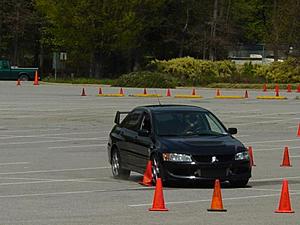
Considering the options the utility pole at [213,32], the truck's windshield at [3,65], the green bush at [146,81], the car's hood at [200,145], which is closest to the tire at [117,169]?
the car's hood at [200,145]

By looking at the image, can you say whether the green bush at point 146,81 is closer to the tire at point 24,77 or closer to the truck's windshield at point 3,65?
the tire at point 24,77

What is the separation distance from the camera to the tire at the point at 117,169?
18.1 m

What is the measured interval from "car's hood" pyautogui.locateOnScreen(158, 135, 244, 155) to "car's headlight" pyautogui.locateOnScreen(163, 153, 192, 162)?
2.9 inches

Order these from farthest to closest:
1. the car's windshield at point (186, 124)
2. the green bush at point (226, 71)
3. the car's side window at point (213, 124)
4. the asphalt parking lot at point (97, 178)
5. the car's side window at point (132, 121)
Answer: the green bush at point (226, 71) → the car's side window at point (132, 121) → the car's side window at point (213, 124) → the car's windshield at point (186, 124) → the asphalt parking lot at point (97, 178)

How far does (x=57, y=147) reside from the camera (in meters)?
25.1

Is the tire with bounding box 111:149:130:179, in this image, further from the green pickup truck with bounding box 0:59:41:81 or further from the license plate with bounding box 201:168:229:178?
the green pickup truck with bounding box 0:59:41:81

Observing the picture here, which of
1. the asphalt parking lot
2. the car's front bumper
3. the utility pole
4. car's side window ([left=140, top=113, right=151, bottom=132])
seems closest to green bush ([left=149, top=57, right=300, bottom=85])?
the utility pole

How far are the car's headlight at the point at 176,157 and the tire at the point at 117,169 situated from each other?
2.22 m

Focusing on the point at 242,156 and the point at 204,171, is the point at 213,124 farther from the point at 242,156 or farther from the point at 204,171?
the point at 204,171


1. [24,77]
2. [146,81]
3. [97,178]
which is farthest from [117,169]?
[24,77]

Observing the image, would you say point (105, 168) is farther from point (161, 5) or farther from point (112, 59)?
point (112, 59)

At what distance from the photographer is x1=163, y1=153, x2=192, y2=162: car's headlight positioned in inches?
622

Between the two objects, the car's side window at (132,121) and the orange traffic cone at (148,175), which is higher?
the car's side window at (132,121)

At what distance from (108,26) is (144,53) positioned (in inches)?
470
